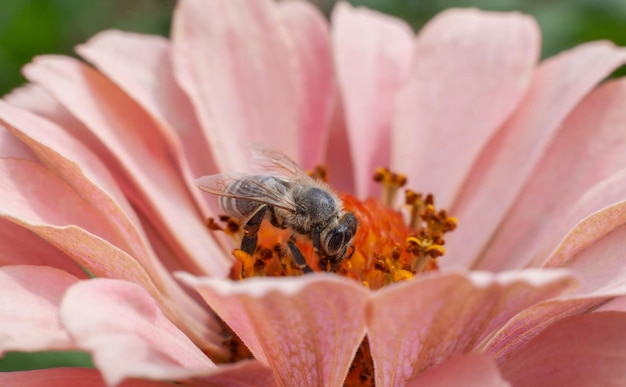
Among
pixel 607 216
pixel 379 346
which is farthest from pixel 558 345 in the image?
pixel 379 346

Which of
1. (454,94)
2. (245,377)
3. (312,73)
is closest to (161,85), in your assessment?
(312,73)

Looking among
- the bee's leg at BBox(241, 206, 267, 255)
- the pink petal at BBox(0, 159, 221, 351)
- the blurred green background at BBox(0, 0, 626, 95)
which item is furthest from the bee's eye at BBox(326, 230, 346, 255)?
the blurred green background at BBox(0, 0, 626, 95)

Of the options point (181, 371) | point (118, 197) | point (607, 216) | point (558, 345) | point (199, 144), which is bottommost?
point (181, 371)

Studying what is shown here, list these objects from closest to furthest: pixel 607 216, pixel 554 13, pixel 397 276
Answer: pixel 607 216 < pixel 397 276 < pixel 554 13

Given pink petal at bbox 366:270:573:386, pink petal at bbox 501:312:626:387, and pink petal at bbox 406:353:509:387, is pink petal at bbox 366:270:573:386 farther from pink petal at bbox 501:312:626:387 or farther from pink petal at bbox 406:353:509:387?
pink petal at bbox 501:312:626:387

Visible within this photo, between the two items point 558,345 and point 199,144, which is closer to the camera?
point 558,345

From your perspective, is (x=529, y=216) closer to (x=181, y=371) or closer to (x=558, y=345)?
(x=558, y=345)

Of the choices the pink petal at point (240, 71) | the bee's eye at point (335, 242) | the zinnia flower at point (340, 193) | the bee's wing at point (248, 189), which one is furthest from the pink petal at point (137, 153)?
the bee's eye at point (335, 242)
